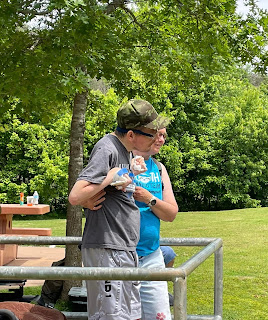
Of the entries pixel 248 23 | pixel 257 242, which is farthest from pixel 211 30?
pixel 257 242

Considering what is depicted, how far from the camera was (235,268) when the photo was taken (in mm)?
10852

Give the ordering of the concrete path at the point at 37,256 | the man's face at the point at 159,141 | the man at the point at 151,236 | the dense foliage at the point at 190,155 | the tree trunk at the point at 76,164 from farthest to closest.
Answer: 1. the dense foliage at the point at 190,155
2. the concrete path at the point at 37,256
3. the tree trunk at the point at 76,164
4. the man's face at the point at 159,141
5. the man at the point at 151,236

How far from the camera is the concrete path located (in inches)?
422

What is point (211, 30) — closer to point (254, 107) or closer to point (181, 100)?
point (181, 100)

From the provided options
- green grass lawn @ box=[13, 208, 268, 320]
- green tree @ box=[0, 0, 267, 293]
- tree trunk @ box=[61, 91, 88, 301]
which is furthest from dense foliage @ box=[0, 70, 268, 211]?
tree trunk @ box=[61, 91, 88, 301]

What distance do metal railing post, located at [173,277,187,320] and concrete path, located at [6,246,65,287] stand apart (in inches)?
332

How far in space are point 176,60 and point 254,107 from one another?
27.8 meters

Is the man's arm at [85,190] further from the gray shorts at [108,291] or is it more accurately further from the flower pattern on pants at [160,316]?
the flower pattern on pants at [160,316]

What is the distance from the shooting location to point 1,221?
451 inches

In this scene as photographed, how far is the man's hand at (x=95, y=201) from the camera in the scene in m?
2.66

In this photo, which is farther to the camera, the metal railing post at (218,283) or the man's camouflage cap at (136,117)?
the metal railing post at (218,283)

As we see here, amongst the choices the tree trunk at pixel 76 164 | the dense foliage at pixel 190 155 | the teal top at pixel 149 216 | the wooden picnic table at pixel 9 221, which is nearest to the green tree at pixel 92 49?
the tree trunk at pixel 76 164

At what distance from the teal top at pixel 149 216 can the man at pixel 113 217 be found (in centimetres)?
46

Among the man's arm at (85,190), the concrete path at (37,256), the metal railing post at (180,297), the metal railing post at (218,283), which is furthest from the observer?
the concrete path at (37,256)
